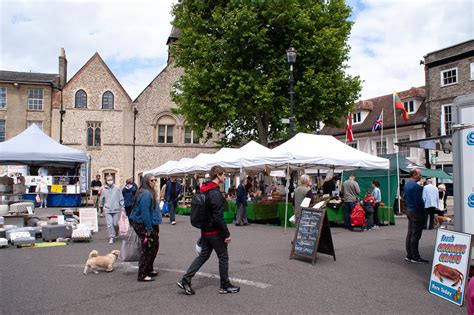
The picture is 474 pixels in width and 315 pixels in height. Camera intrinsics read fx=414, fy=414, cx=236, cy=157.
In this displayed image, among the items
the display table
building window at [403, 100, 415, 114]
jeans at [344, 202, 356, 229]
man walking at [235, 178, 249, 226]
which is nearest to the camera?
jeans at [344, 202, 356, 229]

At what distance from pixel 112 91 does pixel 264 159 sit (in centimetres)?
2620

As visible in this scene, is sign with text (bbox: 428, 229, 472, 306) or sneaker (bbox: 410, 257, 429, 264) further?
sneaker (bbox: 410, 257, 429, 264)

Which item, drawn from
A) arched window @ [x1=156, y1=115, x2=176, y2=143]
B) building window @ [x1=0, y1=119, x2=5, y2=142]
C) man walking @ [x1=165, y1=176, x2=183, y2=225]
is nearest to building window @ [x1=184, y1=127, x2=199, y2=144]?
arched window @ [x1=156, y1=115, x2=176, y2=143]

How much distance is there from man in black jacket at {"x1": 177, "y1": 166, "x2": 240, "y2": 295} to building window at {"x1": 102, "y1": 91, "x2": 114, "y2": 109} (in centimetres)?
3254

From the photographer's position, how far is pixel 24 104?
1407 inches

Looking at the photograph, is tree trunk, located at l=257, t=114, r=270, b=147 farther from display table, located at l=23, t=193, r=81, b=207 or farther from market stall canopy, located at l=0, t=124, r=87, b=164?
market stall canopy, located at l=0, t=124, r=87, b=164

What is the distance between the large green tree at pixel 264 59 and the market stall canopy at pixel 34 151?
8336 mm

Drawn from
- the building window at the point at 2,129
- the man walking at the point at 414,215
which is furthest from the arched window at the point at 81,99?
the man walking at the point at 414,215

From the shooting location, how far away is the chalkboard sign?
8.04 metres

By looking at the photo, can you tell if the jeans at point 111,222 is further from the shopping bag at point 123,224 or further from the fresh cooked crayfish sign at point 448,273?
the fresh cooked crayfish sign at point 448,273

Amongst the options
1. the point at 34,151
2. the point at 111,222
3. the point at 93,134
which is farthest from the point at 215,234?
the point at 93,134

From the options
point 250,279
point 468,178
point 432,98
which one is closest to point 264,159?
point 250,279

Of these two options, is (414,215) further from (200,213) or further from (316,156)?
(316,156)

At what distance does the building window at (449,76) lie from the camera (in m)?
28.6
